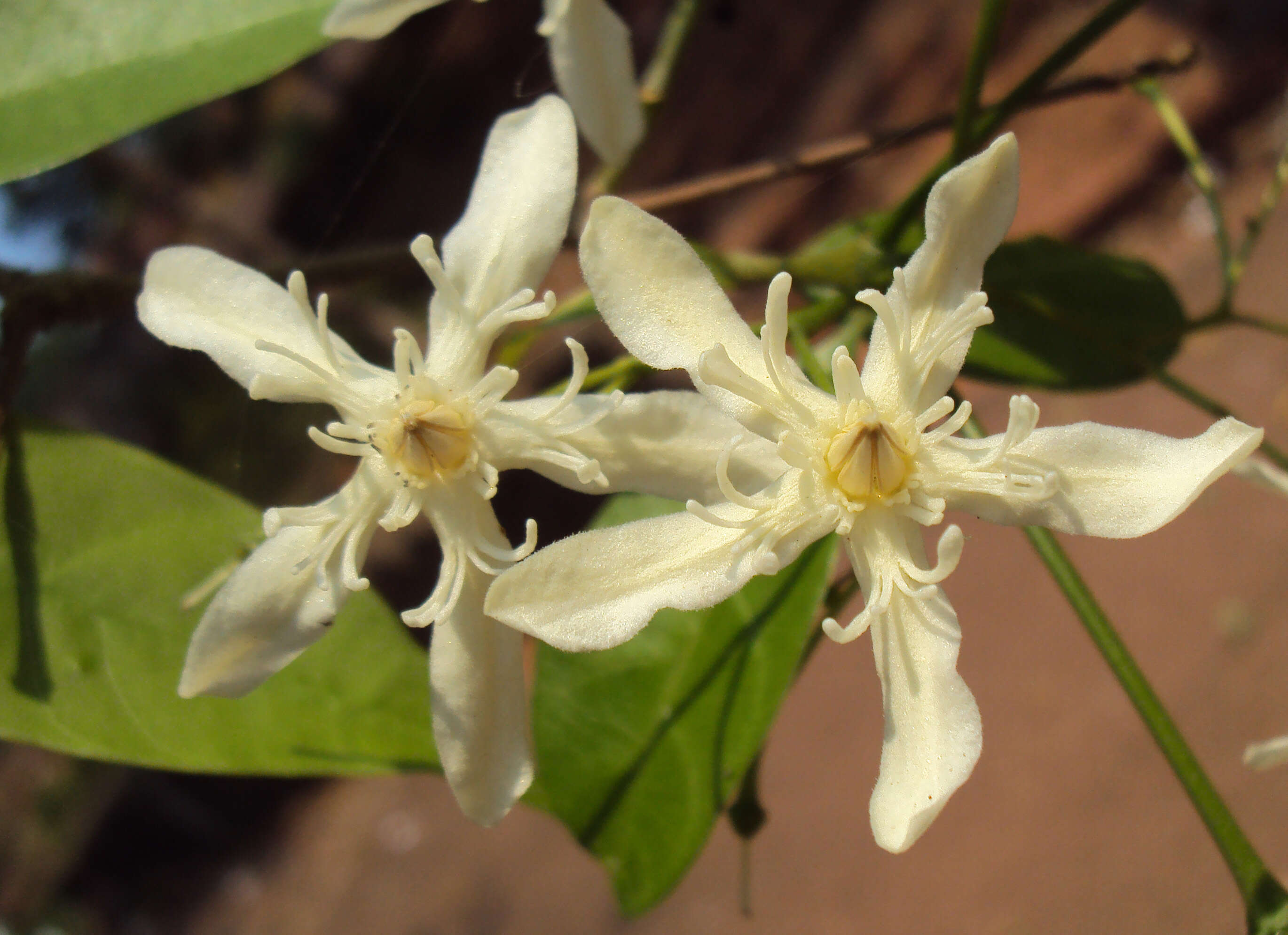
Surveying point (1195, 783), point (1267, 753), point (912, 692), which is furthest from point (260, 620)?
point (1267, 753)

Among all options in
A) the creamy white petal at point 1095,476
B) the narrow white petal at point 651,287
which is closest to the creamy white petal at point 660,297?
the narrow white petal at point 651,287

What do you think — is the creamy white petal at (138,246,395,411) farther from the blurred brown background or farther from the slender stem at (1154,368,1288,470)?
the slender stem at (1154,368,1288,470)

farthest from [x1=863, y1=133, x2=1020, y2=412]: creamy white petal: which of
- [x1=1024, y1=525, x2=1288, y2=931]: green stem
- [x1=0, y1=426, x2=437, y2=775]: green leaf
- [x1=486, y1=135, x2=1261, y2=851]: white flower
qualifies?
[x1=0, y1=426, x2=437, y2=775]: green leaf

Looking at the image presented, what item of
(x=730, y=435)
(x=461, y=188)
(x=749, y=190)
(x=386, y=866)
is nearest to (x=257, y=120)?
(x=461, y=188)

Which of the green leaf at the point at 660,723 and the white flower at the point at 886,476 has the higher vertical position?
the white flower at the point at 886,476

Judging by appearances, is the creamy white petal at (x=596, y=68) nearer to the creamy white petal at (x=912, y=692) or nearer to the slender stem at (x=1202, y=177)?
the creamy white petal at (x=912, y=692)

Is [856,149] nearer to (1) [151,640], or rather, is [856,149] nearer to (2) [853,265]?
(2) [853,265]
